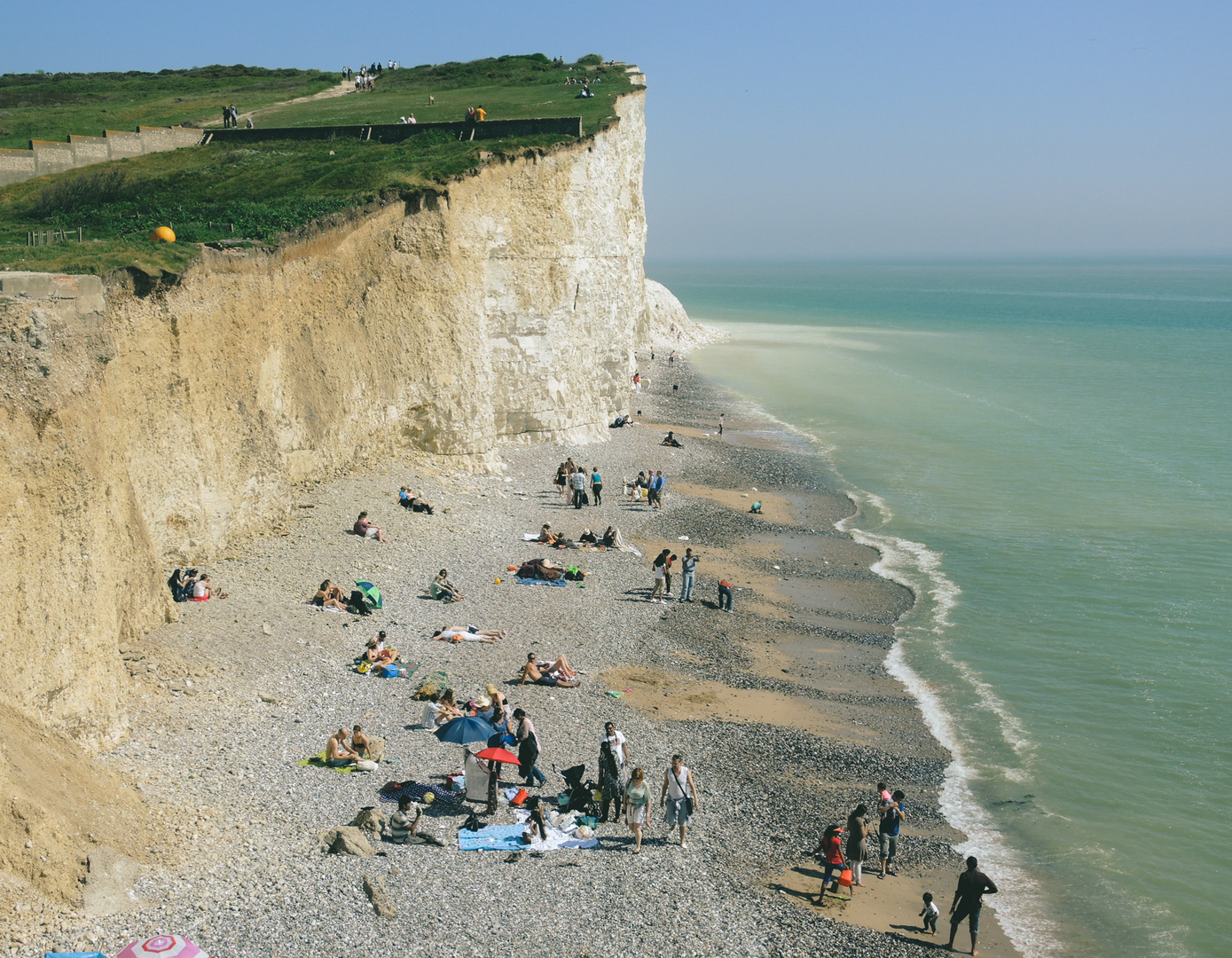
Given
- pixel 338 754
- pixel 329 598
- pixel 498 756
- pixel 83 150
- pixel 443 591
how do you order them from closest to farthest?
1. pixel 498 756
2. pixel 338 754
3. pixel 329 598
4. pixel 443 591
5. pixel 83 150

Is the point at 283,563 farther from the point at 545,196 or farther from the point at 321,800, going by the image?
the point at 545,196

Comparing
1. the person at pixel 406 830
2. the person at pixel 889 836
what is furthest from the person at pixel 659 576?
the person at pixel 406 830

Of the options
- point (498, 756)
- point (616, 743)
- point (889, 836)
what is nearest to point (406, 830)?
point (498, 756)

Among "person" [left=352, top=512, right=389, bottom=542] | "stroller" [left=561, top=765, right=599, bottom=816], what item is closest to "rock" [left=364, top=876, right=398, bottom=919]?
"stroller" [left=561, top=765, right=599, bottom=816]

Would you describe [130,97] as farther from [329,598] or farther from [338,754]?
[338,754]

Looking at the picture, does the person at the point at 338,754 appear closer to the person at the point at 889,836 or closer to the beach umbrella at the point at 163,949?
the beach umbrella at the point at 163,949

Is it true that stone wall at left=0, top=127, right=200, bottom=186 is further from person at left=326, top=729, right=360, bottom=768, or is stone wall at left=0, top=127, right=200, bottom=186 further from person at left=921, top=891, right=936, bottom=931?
person at left=921, top=891, right=936, bottom=931
